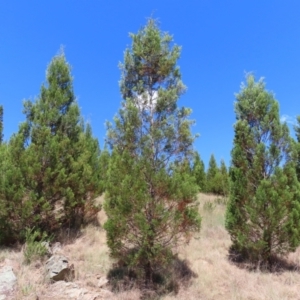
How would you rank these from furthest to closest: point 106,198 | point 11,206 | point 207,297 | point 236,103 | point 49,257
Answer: point 236,103 → point 11,206 → point 49,257 → point 106,198 → point 207,297

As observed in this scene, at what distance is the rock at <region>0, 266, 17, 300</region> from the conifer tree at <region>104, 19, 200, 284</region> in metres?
1.94

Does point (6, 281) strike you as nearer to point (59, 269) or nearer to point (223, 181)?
point (59, 269)

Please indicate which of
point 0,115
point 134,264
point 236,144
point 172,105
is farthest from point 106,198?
point 0,115

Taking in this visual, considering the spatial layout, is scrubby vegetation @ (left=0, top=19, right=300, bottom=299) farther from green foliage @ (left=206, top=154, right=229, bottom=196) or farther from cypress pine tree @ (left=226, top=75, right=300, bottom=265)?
green foliage @ (left=206, top=154, right=229, bottom=196)

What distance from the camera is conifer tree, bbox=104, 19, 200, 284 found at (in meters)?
5.60

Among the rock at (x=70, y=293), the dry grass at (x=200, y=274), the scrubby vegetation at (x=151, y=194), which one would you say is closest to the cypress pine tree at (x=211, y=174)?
the scrubby vegetation at (x=151, y=194)

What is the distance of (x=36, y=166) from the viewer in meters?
7.17

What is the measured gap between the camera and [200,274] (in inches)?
249

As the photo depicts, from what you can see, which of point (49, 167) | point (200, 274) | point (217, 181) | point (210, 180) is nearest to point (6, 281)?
point (49, 167)

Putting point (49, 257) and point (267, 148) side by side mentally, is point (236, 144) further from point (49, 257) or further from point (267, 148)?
point (49, 257)

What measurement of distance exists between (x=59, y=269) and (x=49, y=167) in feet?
8.70

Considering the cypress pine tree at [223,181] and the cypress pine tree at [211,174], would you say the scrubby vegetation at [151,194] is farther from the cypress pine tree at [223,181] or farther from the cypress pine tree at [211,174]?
the cypress pine tree at [211,174]

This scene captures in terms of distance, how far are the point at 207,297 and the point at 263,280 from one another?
4.82ft

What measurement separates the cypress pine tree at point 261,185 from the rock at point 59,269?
156 inches
